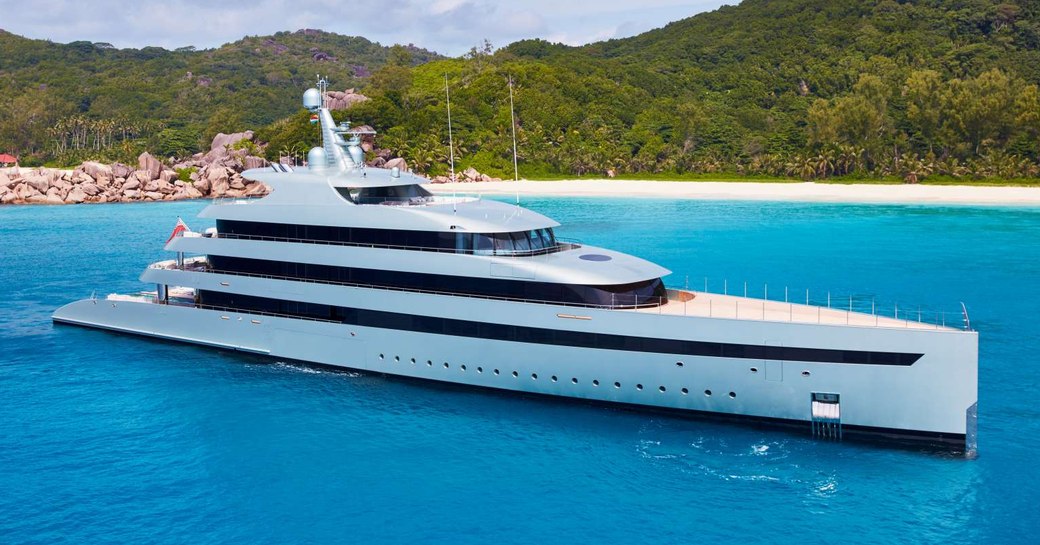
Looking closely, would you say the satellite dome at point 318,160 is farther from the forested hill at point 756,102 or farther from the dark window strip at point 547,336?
the forested hill at point 756,102

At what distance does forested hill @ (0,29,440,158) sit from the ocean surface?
87.1 metres

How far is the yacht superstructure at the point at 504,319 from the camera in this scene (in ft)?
58.1

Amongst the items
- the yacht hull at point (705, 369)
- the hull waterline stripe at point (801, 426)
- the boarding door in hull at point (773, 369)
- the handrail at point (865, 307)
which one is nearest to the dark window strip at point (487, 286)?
the yacht hull at point (705, 369)

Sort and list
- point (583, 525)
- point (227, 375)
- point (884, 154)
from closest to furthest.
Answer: point (583, 525), point (227, 375), point (884, 154)

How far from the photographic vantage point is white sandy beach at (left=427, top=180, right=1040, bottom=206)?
66.0m

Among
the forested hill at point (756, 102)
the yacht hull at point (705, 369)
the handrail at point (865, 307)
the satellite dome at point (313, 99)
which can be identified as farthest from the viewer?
the forested hill at point (756, 102)

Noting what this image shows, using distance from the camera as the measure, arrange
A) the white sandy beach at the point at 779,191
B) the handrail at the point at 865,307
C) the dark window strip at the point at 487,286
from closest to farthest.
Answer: the dark window strip at the point at 487,286 → the handrail at the point at 865,307 → the white sandy beach at the point at 779,191

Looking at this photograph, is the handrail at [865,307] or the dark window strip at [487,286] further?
the handrail at [865,307]

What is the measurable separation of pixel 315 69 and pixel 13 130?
2481 inches

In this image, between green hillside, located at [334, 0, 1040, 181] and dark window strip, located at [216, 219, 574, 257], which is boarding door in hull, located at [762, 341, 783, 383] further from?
green hillside, located at [334, 0, 1040, 181]

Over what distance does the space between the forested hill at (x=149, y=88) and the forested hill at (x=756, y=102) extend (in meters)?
1.11

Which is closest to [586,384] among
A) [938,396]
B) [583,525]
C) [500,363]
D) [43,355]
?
[500,363]

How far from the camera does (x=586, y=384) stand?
20.0 metres

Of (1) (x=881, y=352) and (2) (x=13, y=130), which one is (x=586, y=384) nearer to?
(1) (x=881, y=352)
